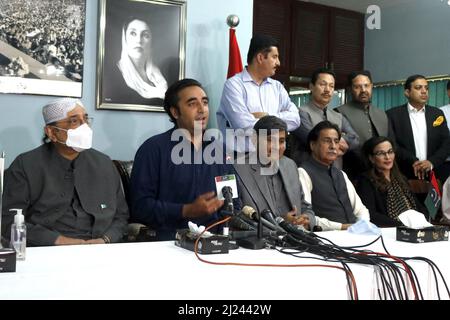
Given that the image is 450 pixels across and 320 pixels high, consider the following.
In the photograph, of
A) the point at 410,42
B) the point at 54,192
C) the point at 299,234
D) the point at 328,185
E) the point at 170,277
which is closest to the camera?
the point at 170,277

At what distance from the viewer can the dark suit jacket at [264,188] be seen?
279cm

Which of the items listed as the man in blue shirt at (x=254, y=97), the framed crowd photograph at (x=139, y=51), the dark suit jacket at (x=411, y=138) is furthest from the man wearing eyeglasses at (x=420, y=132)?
the framed crowd photograph at (x=139, y=51)

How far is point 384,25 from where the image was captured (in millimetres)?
7191

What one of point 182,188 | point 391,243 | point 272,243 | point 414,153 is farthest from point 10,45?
point 414,153

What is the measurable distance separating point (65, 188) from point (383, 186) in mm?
2080

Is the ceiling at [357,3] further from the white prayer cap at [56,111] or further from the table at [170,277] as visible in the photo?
the table at [170,277]

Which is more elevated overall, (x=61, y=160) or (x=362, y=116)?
(x=362, y=116)

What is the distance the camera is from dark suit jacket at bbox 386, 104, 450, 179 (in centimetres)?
421

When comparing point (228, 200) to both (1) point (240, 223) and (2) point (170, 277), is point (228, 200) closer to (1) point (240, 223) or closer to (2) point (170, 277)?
(1) point (240, 223)

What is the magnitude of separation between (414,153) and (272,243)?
9.38ft

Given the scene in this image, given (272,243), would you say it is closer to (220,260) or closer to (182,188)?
(220,260)

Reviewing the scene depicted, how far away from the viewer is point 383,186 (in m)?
3.59
